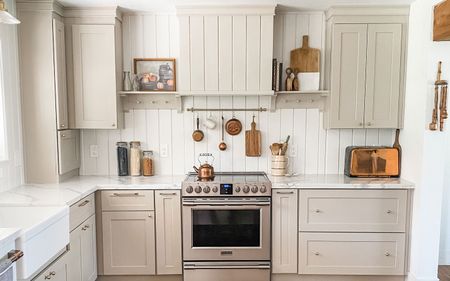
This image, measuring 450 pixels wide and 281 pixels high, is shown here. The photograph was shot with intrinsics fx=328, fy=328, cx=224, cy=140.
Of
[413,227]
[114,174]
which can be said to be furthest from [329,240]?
[114,174]

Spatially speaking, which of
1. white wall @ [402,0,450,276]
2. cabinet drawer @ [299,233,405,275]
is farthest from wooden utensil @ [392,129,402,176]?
cabinet drawer @ [299,233,405,275]

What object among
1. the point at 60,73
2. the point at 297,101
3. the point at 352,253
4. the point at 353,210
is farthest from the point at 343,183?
the point at 60,73

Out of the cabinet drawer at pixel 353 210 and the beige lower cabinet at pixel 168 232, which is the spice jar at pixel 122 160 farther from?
the cabinet drawer at pixel 353 210

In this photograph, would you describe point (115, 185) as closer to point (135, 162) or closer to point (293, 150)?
point (135, 162)

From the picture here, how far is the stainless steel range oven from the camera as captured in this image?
2666mm

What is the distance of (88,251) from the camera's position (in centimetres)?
258

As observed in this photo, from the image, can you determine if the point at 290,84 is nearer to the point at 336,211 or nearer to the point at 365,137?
the point at 365,137

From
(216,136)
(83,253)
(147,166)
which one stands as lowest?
(83,253)

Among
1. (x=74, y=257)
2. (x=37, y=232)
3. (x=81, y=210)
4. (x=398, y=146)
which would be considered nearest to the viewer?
(x=37, y=232)

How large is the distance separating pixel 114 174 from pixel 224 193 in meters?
1.19

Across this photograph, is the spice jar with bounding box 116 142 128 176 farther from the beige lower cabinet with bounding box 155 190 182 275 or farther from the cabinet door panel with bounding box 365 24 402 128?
the cabinet door panel with bounding box 365 24 402 128

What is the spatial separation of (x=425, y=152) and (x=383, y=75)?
0.74 meters

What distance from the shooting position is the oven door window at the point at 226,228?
269 cm

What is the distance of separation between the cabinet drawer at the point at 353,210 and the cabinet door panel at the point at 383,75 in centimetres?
65
